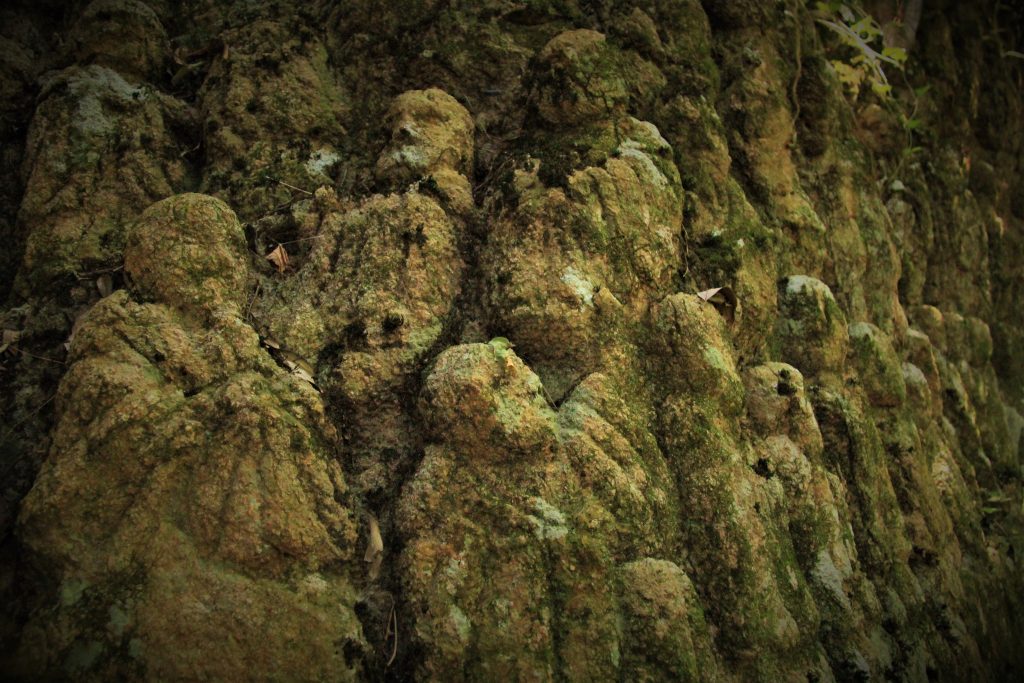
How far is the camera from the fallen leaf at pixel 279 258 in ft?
7.95

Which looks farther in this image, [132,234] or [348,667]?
[132,234]

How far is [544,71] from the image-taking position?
2756 mm

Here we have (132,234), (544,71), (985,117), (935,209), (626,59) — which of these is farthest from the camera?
(985,117)

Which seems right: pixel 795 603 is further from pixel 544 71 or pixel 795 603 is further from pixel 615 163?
pixel 544 71

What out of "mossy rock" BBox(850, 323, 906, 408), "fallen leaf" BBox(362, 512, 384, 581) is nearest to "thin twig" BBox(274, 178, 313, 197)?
"fallen leaf" BBox(362, 512, 384, 581)

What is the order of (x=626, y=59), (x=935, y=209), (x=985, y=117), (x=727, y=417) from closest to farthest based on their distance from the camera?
(x=727, y=417) → (x=626, y=59) → (x=935, y=209) → (x=985, y=117)

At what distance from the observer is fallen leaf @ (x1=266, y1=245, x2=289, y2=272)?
7.95ft

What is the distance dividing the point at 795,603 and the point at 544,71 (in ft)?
7.93

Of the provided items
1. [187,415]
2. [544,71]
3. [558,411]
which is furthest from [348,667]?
[544,71]

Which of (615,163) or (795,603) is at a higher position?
(615,163)

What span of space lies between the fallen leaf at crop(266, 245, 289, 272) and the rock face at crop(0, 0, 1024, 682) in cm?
3

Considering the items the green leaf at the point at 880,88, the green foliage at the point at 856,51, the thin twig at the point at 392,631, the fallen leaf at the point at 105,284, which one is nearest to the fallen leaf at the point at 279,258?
the fallen leaf at the point at 105,284

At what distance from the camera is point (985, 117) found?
5.91 meters

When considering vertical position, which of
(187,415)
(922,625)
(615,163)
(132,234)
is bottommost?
(922,625)
